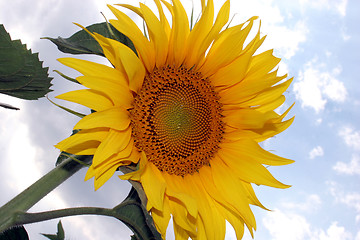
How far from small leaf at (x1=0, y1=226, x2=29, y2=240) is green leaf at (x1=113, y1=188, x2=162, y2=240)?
46 centimetres

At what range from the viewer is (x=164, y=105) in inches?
72.4

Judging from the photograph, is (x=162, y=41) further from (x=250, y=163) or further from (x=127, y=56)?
(x=250, y=163)

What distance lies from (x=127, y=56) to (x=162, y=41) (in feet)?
0.68

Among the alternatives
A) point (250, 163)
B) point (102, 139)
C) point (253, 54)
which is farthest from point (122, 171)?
point (253, 54)

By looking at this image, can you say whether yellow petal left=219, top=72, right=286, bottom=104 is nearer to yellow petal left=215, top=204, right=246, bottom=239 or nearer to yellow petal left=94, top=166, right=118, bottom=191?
yellow petal left=215, top=204, right=246, bottom=239

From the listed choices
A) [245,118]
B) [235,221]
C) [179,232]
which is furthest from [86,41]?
[235,221]

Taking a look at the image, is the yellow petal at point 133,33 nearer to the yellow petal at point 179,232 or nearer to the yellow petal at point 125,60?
the yellow petal at point 125,60

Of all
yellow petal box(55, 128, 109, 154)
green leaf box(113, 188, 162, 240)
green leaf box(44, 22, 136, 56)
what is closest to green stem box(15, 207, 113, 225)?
green leaf box(113, 188, 162, 240)

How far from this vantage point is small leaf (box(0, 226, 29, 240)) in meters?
1.91

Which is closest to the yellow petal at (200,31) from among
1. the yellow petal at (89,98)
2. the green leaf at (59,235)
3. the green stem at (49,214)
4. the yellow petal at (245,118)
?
the yellow petal at (245,118)

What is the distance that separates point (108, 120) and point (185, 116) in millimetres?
440

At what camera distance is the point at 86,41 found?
1.73 meters

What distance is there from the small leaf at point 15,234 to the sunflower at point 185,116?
23.2 inches

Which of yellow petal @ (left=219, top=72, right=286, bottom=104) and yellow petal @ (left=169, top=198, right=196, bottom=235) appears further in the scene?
yellow petal @ (left=219, top=72, right=286, bottom=104)
